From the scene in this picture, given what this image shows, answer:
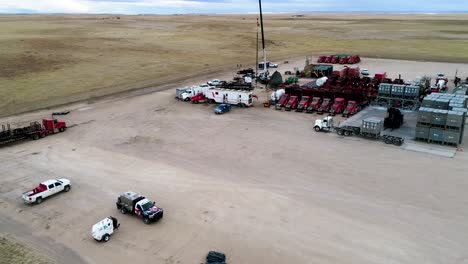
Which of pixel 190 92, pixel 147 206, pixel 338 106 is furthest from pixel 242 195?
pixel 190 92

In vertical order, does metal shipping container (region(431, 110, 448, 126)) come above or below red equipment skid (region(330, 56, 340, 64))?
below

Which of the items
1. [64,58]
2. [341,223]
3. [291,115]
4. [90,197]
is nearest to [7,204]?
[90,197]

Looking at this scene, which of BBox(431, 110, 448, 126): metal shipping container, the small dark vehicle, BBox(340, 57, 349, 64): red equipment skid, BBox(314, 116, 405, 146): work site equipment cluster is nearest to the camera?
the small dark vehicle

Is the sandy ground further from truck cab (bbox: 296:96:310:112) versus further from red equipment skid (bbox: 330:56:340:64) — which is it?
red equipment skid (bbox: 330:56:340:64)

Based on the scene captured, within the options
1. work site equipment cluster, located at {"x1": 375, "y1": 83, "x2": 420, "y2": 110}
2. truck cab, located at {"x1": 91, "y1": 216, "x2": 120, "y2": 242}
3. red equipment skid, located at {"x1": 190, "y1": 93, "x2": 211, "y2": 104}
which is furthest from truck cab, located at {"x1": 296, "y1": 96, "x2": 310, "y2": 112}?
truck cab, located at {"x1": 91, "y1": 216, "x2": 120, "y2": 242}

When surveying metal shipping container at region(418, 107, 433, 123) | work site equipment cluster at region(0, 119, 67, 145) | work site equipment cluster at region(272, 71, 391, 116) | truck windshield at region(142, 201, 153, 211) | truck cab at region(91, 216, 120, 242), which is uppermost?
metal shipping container at region(418, 107, 433, 123)

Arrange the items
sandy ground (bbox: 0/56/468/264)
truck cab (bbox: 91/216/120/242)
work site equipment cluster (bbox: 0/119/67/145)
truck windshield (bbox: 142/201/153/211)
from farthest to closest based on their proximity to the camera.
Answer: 1. work site equipment cluster (bbox: 0/119/67/145)
2. truck windshield (bbox: 142/201/153/211)
3. truck cab (bbox: 91/216/120/242)
4. sandy ground (bbox: 0/56/468/264)

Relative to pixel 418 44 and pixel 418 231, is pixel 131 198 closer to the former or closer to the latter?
pixel 418 231

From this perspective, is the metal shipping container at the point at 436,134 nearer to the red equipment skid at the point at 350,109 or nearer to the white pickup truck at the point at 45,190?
the red equipment skid at the point at 350,109
